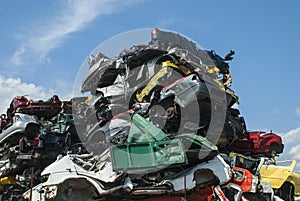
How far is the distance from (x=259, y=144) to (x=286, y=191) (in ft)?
8.17

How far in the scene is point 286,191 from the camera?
48.0ft

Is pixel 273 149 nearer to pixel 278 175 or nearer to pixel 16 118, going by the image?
pixel 278 175

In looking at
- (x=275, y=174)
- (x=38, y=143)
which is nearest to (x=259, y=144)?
(x=275, y=174)

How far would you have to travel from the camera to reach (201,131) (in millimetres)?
11992

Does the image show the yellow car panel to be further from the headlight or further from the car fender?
the headlight

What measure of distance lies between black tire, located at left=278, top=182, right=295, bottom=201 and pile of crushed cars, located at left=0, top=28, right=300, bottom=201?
0.17 ft

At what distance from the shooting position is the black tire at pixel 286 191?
47.7ft

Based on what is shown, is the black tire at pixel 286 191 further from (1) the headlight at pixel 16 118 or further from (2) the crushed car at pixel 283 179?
(1) the headlight at pixel 16 118

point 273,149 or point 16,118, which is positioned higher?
point 16,118

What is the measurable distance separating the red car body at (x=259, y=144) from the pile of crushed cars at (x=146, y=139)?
0.04m

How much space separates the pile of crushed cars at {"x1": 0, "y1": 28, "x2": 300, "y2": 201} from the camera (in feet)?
34.4

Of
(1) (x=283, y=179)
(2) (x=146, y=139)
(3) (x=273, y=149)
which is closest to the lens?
(2) (x=146, y=139)

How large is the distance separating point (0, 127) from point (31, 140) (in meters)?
3.94

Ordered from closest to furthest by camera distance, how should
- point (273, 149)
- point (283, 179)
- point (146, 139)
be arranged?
point (146, 139) < point (283, 179) < point (273, 149)
